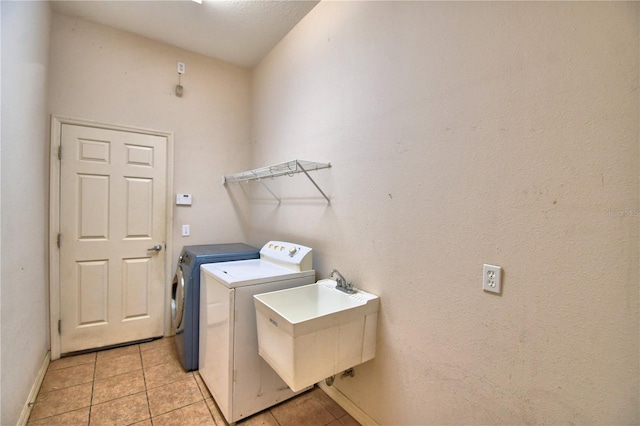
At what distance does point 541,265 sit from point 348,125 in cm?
132

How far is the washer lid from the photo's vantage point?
1740 millimetres

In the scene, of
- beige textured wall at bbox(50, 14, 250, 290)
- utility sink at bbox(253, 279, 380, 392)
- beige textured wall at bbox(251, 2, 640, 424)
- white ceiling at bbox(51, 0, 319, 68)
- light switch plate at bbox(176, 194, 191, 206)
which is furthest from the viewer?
light switch plate at bbox(176, 194, 191, 206)

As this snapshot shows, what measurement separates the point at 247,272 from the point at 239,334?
408 mm

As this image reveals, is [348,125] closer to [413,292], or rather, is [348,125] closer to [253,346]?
[413,292]

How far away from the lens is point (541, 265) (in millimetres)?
1021

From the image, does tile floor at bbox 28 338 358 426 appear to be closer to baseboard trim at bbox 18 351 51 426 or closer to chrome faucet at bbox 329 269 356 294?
baseboard trim at bbox 18 351 51 426

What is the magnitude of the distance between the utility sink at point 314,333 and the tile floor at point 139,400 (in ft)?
1.85

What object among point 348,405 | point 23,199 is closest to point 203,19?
point 23,199

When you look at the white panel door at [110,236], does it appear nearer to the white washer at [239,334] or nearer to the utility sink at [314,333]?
the white washer at [239,334]

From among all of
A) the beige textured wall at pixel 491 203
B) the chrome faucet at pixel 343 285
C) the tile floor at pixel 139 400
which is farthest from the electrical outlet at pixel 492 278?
the tile floor at pixel 139 400

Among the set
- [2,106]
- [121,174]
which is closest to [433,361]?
[2,106]

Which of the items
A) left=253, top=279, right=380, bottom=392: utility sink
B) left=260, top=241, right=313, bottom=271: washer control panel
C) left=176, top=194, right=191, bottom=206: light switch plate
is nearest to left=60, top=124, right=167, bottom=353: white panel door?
left=176, top=194, right=191, bottom=206: light switch plate

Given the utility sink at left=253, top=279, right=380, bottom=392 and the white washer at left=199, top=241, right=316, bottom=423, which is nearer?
the utility sink at left=253, top=279, right=380, bottom=392

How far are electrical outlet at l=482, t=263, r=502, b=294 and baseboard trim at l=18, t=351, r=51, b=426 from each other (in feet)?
8.43
